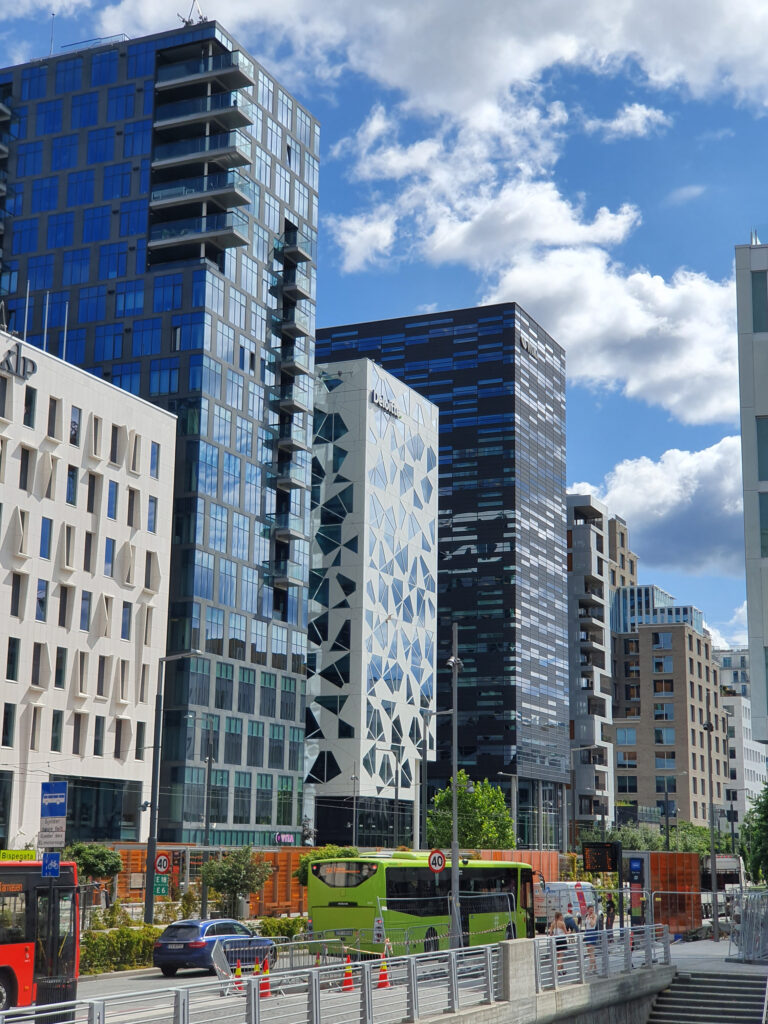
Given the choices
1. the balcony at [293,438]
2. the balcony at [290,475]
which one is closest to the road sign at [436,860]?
the balcony at [290,475]

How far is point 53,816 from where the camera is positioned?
22.5 meters

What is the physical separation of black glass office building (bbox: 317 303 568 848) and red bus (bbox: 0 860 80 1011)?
4594 inches

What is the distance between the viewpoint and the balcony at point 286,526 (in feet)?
323

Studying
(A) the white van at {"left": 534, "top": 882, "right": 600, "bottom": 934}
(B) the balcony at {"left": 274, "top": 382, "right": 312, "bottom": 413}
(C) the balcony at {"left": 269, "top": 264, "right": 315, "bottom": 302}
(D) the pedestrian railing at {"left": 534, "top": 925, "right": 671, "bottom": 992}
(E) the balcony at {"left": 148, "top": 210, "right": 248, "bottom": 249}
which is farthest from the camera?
(C) the balcony at {"left": 269, "top": 264, "right": 315, "bottom": 302}

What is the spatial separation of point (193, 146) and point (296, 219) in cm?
1312

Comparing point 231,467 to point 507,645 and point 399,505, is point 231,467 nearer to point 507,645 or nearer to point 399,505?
point 399,505

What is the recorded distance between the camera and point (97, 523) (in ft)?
259

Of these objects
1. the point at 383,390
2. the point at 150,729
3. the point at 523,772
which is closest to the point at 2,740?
the point at 150,729

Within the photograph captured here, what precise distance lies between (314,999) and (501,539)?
13520 centimetres

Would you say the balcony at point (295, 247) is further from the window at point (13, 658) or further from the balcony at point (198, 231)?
the window at point (13, 658)

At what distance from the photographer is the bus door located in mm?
26500

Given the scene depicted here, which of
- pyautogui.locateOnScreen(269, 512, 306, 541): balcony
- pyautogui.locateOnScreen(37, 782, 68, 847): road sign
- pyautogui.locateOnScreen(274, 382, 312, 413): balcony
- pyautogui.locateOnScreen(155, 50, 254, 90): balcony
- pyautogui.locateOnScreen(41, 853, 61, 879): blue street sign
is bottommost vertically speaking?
pyautogui.locateOnScreen(41, 853, 61, 879): blue street sign

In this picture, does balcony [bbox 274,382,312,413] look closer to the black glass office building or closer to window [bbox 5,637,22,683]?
window [bbox 5,637,22,683]

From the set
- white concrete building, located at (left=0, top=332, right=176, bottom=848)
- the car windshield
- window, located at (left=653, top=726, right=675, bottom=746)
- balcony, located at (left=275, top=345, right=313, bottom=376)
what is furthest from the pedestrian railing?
window, located at (left=653, top=726, right=675, bottom=746)
